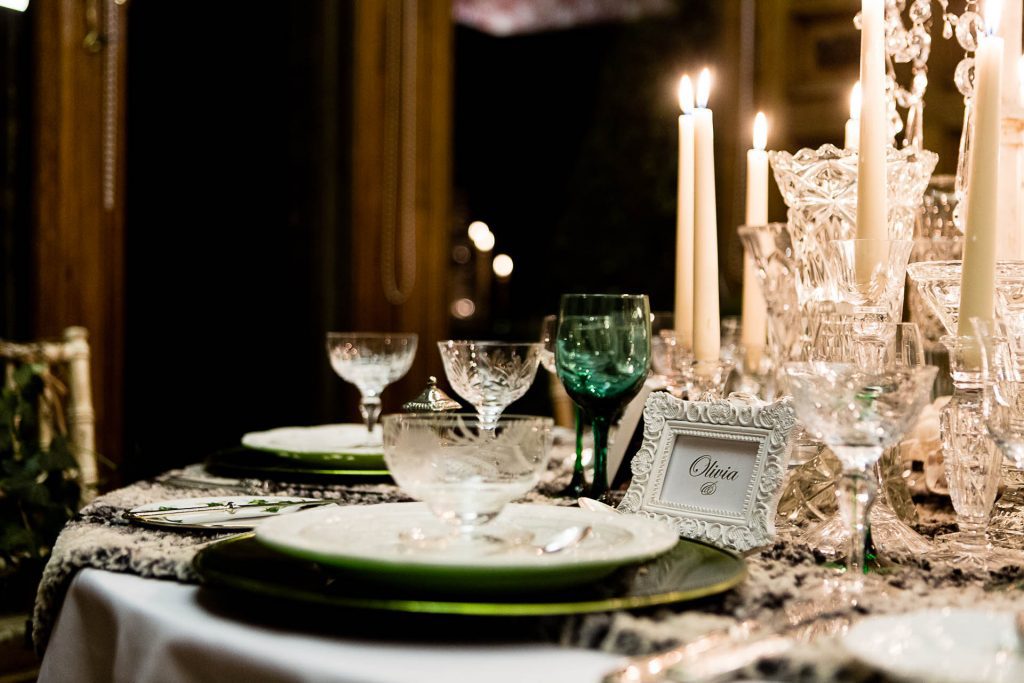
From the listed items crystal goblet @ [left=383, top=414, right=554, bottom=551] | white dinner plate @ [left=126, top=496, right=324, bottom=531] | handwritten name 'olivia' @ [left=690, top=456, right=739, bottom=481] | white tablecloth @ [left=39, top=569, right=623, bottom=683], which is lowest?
white tablecloth @ [left=39, top=569, right=623, bottom=683]

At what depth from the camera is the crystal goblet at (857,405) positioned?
789 millimetres

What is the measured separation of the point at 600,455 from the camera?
3.80 feet

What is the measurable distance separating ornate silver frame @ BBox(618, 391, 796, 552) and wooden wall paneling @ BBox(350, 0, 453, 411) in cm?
291

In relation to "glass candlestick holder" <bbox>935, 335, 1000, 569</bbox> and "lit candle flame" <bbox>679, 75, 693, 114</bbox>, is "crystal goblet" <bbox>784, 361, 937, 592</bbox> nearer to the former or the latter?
"glass candlestick holder" <bbox>935, 335, 1000, 569</bbox>

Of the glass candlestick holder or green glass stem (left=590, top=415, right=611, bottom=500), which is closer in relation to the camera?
the glass candlestick holder

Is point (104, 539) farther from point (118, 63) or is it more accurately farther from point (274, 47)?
point (274, 47)

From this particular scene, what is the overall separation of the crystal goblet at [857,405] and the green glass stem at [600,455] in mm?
359

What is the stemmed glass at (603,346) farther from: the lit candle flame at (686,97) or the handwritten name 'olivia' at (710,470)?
the lit candle flame at (686,97)

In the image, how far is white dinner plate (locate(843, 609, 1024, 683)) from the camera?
57 centimetres

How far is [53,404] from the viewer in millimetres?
1964

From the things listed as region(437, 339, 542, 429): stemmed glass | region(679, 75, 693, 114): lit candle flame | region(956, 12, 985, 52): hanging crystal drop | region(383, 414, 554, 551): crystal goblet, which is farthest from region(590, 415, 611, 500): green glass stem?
region(956, 12, 985, 52): hanging crystal drop

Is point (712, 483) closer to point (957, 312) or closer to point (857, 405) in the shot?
point (857, 405)

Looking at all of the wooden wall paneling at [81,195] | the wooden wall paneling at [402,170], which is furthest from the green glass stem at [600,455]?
the wooden wall paneling at [402,170]

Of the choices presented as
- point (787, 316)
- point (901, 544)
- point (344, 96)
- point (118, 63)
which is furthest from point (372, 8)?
point (901, 544)
